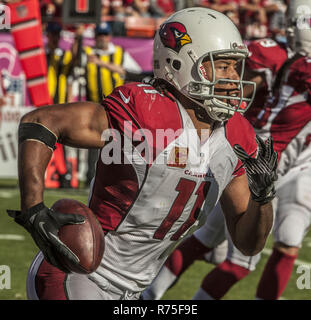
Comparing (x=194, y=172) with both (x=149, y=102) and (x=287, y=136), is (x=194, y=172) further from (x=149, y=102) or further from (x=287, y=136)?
(x=287, y=136)

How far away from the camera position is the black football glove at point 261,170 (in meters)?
2.77

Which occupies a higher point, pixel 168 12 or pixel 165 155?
pixel 165 155

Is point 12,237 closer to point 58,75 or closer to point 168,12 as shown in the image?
point 58,75

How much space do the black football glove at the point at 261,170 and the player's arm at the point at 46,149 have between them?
0.56 meters

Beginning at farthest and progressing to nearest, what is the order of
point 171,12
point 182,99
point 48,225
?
1. point 171,12
2. point 182,99
3. point 48,225

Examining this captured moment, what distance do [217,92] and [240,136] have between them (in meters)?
0.22

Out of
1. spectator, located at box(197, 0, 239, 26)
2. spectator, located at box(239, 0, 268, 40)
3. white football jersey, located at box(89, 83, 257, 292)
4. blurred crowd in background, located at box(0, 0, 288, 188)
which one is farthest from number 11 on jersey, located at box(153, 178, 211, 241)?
spectator, located at box(239, 0, 268, 40)

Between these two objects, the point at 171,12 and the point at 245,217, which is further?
the point at 171,12

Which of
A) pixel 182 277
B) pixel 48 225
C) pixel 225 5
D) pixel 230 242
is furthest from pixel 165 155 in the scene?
pixel 225 5

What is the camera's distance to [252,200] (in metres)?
2.91

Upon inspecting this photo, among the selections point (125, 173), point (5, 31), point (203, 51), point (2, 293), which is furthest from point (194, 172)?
point (5, 31)

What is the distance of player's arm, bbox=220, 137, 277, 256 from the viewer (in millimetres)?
2793

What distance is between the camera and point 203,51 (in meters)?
2.86

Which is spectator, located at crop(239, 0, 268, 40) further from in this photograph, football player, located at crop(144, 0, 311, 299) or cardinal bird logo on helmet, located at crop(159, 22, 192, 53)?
cardinal bird logo on helmet, located at crop(159, 22, 192, 53)
